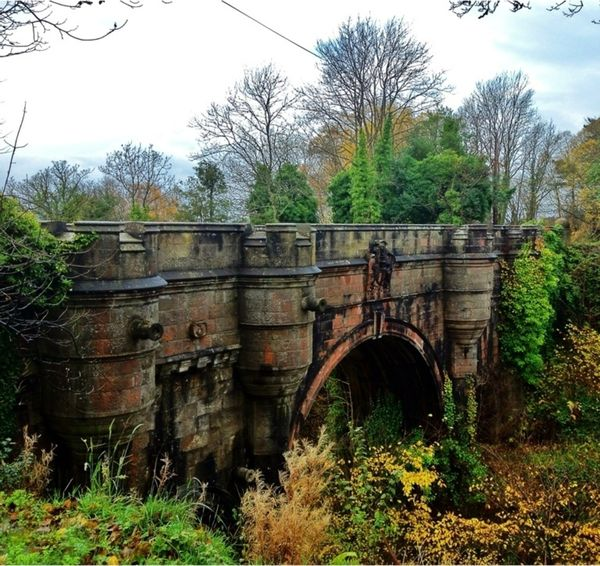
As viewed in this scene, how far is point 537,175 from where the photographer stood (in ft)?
104

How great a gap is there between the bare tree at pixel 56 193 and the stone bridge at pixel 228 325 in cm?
835

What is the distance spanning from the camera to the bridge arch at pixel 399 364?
11830 mm

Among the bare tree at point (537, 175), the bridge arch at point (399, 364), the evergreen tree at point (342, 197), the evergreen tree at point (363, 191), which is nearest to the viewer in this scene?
the bridge arch at point (399, 364)

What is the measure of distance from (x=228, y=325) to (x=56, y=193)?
506 inches

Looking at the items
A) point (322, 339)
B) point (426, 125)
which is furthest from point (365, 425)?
point (426, 125)

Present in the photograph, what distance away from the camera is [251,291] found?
27.7ft

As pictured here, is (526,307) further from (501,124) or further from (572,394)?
(501,124)

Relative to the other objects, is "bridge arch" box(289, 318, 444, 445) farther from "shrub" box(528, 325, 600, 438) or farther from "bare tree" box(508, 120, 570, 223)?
"bare tree" box(508, 120, 570, 223)

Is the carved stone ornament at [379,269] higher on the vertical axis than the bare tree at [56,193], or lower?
lower

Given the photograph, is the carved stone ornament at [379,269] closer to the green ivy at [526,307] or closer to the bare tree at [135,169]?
the green ivy at [526,307]

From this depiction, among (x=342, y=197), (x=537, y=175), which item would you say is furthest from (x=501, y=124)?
(x=342, y=197)

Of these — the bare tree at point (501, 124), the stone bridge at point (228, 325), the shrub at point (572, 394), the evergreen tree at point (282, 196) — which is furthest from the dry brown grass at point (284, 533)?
the bare tree at point (501, 124)

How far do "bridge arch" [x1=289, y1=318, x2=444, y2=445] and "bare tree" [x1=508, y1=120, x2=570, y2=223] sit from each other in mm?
19239

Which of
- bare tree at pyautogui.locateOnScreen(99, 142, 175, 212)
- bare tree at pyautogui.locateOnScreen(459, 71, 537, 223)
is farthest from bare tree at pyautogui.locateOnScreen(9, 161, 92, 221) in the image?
bare tree at pyautogui.locateOnScreen(459, 71, 537, 223)
